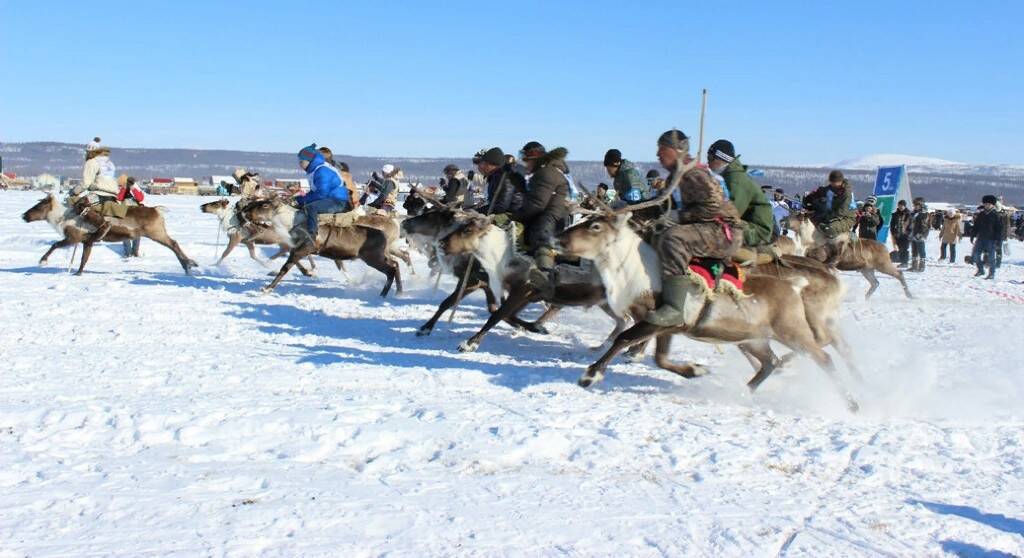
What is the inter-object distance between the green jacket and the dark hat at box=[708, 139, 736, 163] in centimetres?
6

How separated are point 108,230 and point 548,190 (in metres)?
8.40

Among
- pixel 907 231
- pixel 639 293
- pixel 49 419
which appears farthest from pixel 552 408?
pixel 907 231

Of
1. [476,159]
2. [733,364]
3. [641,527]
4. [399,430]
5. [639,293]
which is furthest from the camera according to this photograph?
[476,159]

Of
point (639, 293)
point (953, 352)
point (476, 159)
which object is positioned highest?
point (476, 159)

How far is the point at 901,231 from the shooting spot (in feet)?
74.7

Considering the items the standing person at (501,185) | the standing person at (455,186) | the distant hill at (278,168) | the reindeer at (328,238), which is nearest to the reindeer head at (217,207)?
the reindeer at (328,238)

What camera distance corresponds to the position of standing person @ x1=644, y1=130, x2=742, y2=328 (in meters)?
6.50

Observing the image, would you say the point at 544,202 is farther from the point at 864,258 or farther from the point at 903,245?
the point at 903,245

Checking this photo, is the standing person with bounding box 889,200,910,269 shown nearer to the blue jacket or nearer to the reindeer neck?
the blue jacket

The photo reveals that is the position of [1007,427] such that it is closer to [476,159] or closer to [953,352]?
[953,352]

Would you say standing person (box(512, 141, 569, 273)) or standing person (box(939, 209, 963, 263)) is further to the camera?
standing person (box(939, 209, 963, 263))

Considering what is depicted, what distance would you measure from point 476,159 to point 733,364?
4.26 meters

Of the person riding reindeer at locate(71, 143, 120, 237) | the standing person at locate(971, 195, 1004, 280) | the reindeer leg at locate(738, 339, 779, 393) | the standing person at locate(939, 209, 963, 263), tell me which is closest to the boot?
the reindeer leg at locate(738, 339, 779, 393)

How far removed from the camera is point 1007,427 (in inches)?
235
